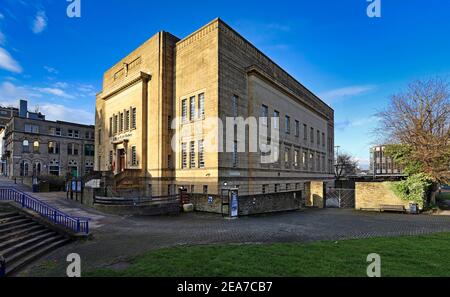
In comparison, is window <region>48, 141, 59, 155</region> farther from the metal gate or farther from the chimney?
the metal gate

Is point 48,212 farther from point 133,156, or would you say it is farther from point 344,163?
point 344,163

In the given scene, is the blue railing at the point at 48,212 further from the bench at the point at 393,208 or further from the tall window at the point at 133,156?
the bench at the point at 393,208

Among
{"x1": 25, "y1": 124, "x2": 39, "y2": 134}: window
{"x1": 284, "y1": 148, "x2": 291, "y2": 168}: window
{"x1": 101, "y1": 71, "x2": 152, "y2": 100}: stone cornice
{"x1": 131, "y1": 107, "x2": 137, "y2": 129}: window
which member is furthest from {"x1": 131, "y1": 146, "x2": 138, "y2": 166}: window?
{"x1": 25, "y1": 124, "x2": 39, "y2": 134}: window

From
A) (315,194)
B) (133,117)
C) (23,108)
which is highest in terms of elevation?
(23,108)

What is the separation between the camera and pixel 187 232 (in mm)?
12930

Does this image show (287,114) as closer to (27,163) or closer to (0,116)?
(27,163)

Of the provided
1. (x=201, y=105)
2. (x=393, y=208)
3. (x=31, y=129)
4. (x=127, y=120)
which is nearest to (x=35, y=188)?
(x=127, y=120)

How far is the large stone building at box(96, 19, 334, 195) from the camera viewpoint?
968 inches

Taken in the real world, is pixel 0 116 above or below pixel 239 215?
above

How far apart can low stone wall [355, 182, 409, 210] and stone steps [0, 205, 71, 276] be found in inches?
859

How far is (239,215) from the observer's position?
739 inches

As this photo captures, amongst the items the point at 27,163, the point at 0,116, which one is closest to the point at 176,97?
the point at 27,163

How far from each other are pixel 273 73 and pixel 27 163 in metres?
48.7

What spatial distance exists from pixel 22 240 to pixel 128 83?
24.0 m
